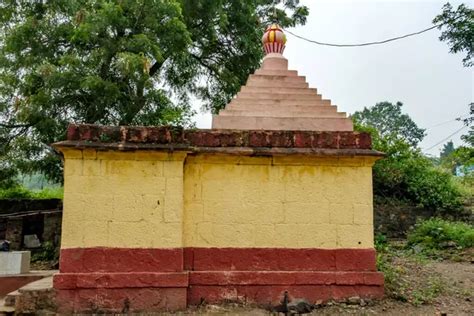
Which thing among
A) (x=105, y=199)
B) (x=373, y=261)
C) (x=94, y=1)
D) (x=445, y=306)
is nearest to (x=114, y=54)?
(x=94, y=1)

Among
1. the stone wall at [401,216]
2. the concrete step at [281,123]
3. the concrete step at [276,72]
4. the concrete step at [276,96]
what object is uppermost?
the concrete step at [276,72]

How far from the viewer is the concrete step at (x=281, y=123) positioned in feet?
19.4

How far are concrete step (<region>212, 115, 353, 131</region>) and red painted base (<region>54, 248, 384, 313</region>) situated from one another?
5.29ft

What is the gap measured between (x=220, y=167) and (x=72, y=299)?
2.28 m

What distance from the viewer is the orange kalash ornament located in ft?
22.5

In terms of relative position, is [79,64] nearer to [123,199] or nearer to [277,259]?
[123,199]

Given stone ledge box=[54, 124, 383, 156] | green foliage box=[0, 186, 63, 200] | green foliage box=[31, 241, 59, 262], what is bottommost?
green foliage box=[31, 241, 59, 262]

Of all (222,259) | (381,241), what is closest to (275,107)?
(222,259)

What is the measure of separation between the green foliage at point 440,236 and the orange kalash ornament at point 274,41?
622cm

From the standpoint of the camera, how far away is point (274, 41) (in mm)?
6895

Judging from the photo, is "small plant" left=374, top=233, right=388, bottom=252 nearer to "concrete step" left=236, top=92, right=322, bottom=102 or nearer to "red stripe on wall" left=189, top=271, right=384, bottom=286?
"red stripe on wall" left=189, top=271, right=384, bottom=286

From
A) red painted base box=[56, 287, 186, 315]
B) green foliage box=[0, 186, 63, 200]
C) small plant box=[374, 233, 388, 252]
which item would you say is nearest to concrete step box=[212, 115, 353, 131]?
red painted base box=[56, 287, 186, 315]

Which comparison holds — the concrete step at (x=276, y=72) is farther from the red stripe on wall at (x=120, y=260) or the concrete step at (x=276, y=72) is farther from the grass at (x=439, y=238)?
the grass at (x=439, y=238)

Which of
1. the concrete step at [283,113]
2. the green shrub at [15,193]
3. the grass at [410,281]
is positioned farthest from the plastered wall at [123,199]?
the green shrub at [15,193]
